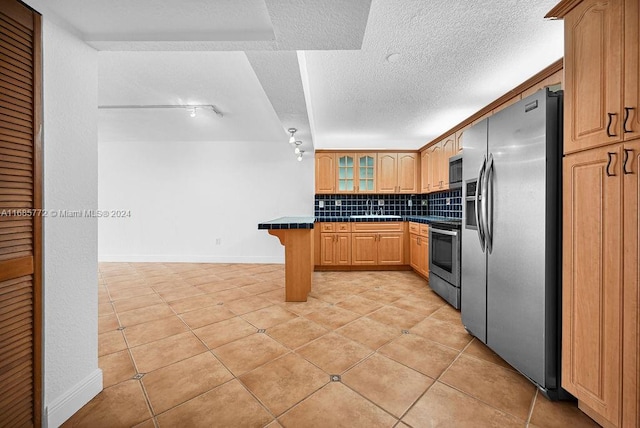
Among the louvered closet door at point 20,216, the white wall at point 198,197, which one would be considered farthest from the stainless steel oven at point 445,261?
the louvered closet door at point 20,216

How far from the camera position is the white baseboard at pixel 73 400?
4.25 ft

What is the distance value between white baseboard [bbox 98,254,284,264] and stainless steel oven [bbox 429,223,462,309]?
2.96 meters

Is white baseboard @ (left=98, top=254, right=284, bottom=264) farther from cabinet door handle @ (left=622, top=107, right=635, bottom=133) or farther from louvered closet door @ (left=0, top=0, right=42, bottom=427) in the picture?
cabinet door handle @ (left=622, top=107, right=635, bottom=133)

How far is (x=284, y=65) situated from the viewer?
6.25ft

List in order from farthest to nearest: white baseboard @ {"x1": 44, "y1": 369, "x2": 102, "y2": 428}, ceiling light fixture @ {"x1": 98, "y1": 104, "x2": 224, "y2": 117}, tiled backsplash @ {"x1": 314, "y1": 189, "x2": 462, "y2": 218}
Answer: tiled backsplash @ {"x1": 314, "y1": 189, "x2": 462, "y2": 218} < ceiling light fixture @ {"x1": 98, "y1": 104, "x2": 224, "y2": 117} < white baseboard @ {"x1": 44, "y1": 369, "x2": 102, "y2": 428}

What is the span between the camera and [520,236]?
1684mm

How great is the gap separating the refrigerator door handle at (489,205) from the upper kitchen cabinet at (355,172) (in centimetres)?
304

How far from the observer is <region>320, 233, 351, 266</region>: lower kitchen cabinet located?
15.0ft

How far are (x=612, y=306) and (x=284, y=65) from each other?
233 cm

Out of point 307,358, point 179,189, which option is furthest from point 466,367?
point 179,189

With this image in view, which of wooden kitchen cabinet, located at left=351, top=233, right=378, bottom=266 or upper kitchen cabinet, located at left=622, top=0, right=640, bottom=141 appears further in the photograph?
wooden kitchen cabinet, located at left=351, top=233, right=378, bottom=266

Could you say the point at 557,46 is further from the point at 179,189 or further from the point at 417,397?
the point at 179,189

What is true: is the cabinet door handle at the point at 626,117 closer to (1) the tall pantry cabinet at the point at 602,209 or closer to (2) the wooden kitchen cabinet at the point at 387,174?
(1) the tall pantry cabinet at the point at 602,209

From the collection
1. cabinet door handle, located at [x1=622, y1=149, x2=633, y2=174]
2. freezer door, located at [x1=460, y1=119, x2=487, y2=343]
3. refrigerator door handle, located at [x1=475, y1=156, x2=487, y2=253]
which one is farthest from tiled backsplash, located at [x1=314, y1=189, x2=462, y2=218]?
cabinet door handle, located at [x1=622, y1=149, x2=633, y2=174]
